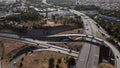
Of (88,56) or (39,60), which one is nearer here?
(88,56)

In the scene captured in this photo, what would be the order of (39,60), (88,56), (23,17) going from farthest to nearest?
(23,17) < (39,60) < (88,56)

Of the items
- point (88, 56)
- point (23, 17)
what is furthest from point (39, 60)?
point (23, 17)

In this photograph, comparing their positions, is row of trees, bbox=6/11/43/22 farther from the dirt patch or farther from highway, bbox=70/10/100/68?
highway, bbox=70/10/100/68

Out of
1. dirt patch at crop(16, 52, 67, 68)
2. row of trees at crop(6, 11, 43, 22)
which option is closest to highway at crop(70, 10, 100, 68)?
dirt patch at crop(16, 52, 67, 68)

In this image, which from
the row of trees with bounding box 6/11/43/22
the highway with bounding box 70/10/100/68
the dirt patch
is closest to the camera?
the highway with bounding box 70/10/100/68

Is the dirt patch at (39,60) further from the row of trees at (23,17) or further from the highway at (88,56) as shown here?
the row of trees at (23,17)

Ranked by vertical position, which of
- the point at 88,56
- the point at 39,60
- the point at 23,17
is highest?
the point at 88,56

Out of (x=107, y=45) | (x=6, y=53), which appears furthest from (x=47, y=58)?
(x=107, y=45)

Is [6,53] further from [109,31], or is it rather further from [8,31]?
[109,31]

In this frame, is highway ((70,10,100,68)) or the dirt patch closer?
highway ((70,10,100,68))

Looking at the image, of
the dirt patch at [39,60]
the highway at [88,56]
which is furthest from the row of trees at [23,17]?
the highway at [88,56]

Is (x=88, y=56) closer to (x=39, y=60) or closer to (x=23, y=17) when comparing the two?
(x=39, y=60)
